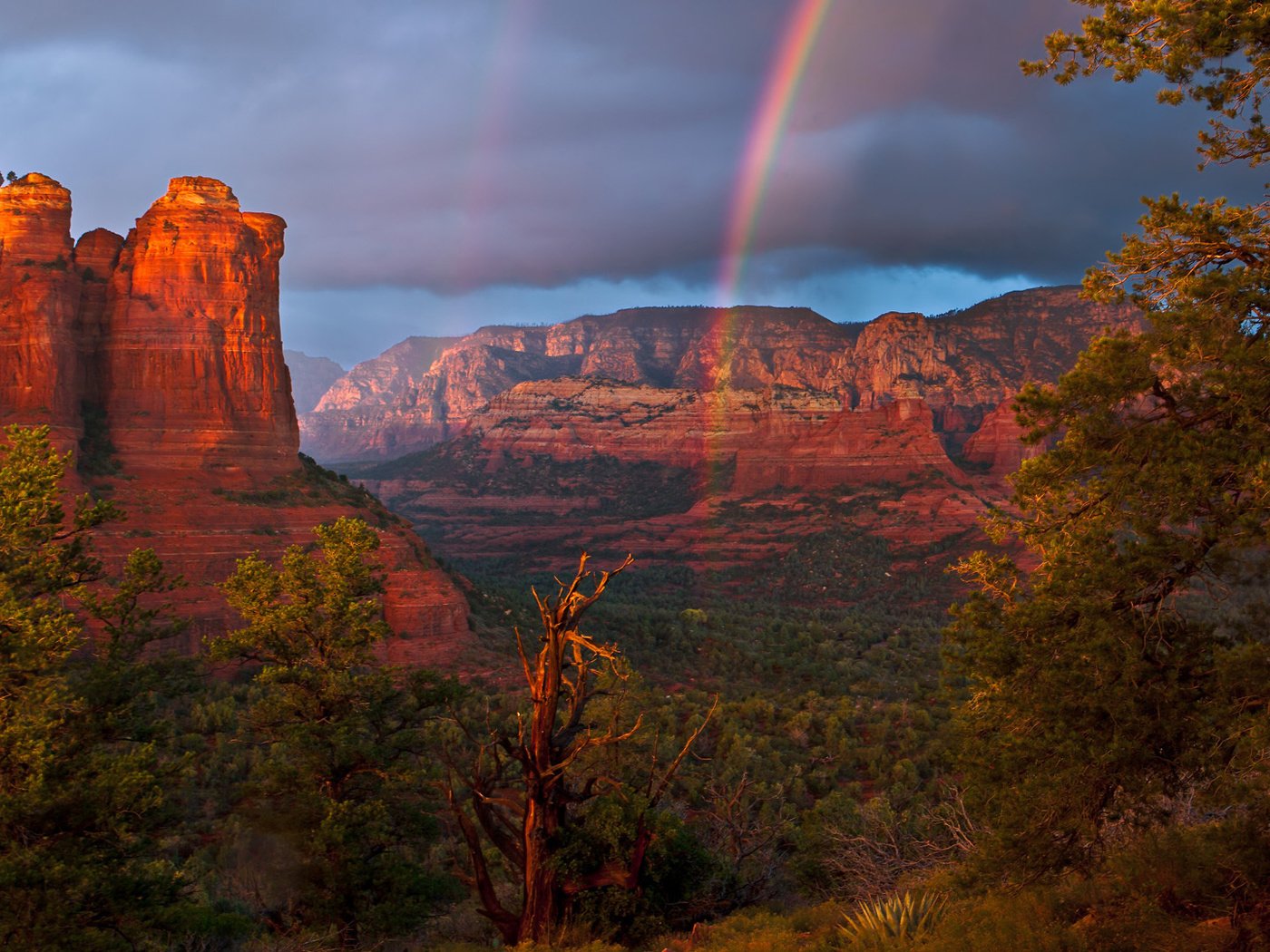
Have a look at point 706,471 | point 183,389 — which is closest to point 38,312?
point 183,389

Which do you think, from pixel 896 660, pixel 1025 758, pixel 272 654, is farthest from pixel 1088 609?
pixel 896 660

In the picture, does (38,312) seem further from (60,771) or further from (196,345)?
(60,771)

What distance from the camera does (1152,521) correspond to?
28.7ft

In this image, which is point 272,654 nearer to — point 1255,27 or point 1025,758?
point 1025,758

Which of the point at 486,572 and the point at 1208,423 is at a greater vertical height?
the point at 1208,423

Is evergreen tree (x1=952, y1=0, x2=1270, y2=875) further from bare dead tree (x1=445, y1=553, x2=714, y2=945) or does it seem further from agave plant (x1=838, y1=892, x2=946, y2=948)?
bare dead tree (x1=445, y1=553, x2=714, y2=945)

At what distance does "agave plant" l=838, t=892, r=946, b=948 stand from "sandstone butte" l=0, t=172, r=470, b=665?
33.6m

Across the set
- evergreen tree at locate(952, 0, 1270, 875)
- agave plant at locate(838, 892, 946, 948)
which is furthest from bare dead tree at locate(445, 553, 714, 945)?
evergreen tree at locate(952, 0, 1270, 875)

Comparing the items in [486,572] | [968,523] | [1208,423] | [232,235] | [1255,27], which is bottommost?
[486,572]

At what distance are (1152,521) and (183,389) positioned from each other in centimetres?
4969

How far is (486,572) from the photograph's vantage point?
311 ft

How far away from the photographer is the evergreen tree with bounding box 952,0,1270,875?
814 centimetres

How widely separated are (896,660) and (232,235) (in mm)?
45962

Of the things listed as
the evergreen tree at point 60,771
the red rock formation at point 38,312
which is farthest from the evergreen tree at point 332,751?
the red rock formation at point 38,312
